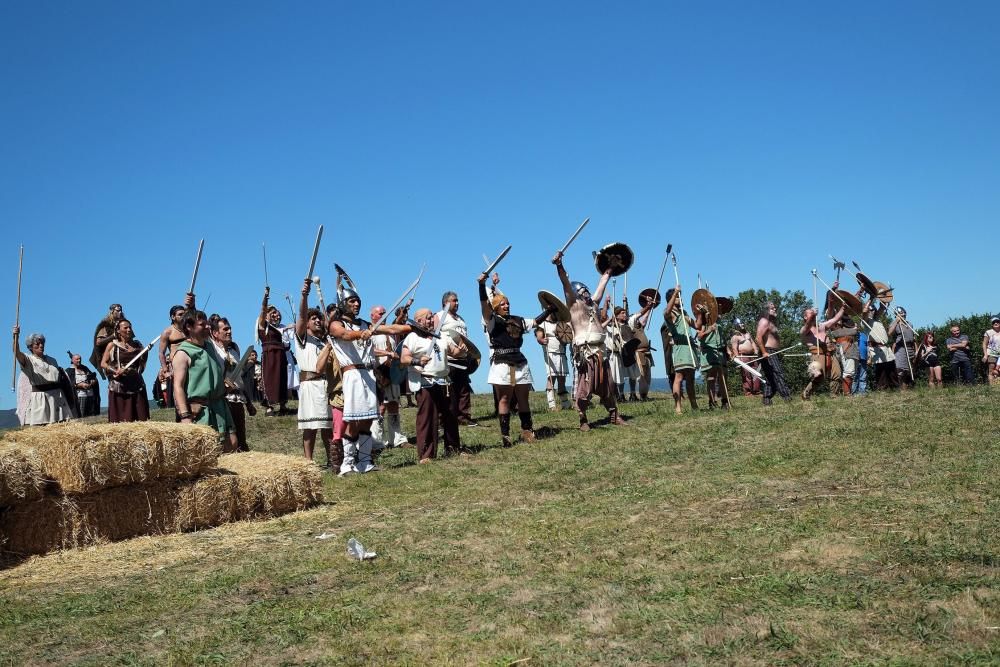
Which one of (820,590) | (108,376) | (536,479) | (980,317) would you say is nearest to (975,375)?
(980,317)

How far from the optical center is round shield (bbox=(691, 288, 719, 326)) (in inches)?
655

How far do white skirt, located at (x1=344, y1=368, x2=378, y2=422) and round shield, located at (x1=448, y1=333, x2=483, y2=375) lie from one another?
2616 millimetres

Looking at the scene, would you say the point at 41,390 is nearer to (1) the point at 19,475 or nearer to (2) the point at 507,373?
(2) the point at 507,373

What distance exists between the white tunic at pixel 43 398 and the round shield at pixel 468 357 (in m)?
5.43

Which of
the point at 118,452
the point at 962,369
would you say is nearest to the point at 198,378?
the point at 118,452

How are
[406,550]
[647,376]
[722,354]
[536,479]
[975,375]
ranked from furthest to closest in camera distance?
[975,375] < [647,376] < [722,354] < [536,479] < [406,550]

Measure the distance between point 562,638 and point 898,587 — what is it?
1.89 meters

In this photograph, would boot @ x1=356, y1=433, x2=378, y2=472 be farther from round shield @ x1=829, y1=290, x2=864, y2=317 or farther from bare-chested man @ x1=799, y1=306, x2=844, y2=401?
round shield @ x1=829, y1=290, x2=864, y2=317

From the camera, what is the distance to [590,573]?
21.5 ft

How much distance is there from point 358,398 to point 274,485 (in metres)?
2.46

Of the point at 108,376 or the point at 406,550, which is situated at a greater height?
the point at 108,376

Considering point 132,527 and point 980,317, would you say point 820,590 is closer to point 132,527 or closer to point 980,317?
point 132,527

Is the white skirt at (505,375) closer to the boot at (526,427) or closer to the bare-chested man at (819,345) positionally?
the boot at (526,427)

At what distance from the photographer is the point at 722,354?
16.8 meters
